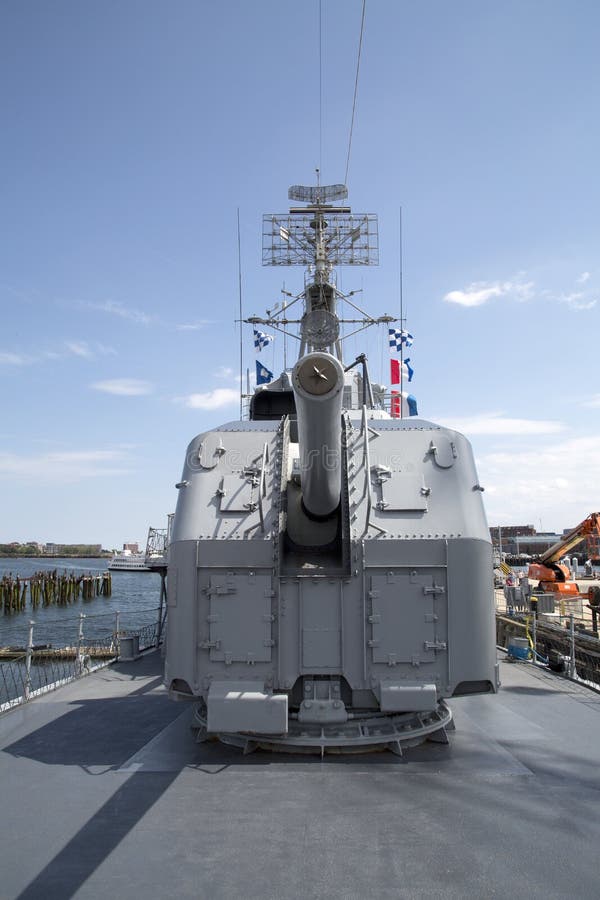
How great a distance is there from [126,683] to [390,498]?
4.62 metres

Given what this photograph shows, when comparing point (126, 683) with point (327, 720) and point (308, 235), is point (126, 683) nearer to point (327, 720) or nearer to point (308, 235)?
point (327, 720)

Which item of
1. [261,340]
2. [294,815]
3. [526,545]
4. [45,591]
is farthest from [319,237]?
[526,545]

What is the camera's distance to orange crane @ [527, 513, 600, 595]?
2056cm

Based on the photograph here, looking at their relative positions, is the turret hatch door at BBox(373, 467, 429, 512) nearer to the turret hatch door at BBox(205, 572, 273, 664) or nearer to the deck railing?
the turret hatch door at BBox(205, 572, 273, 664)

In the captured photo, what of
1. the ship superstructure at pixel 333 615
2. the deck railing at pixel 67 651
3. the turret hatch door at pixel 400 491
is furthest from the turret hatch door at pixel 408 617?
the deck railing at pixel 67 651

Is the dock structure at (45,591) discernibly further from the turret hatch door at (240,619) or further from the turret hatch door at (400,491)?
the turret hatch door at (400,491)

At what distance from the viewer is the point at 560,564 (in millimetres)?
21984

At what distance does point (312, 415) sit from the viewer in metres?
4.33

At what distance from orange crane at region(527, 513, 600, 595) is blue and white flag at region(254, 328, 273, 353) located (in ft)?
43.9

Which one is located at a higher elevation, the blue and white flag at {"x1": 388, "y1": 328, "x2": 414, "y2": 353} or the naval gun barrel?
the blue and white flag at {"x1": 388, "y1": 328, "x2": 414, "y2": 353}

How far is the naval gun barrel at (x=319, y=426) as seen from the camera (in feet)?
13.5

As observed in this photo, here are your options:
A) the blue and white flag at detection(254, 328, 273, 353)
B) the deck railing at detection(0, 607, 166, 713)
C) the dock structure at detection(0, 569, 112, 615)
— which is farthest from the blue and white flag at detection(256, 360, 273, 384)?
the dock structure at detection(0, 569, 112, 615)

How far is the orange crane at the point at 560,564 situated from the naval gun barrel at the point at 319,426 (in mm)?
17832

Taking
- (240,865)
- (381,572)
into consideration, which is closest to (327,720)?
(381,572)
